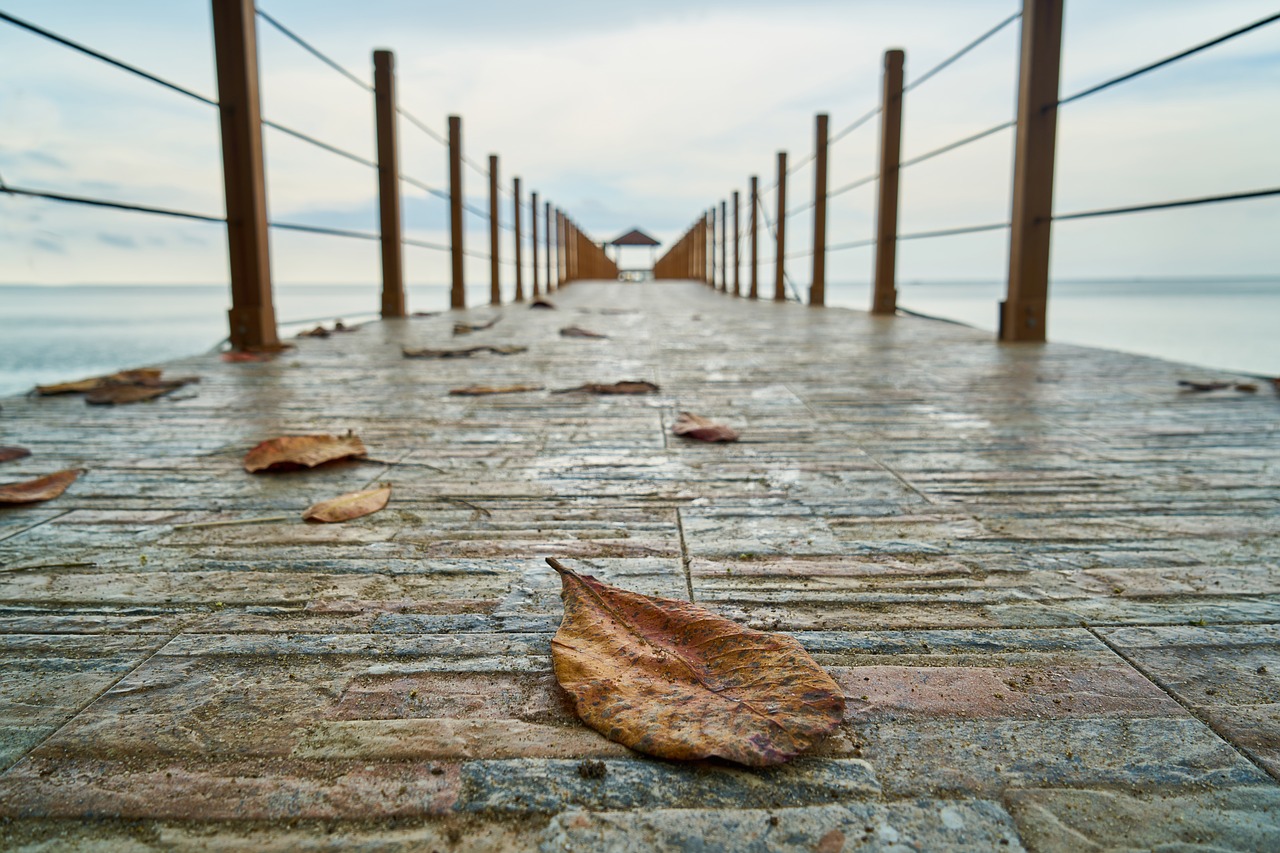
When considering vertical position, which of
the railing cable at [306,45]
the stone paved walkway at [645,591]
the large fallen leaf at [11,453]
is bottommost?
the stone paved walkway at [645,591]

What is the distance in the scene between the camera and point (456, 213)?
23.3 feet

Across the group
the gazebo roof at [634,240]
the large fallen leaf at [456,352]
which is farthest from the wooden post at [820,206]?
the gazebo roof at [634,240]

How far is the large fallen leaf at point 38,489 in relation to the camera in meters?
1.23

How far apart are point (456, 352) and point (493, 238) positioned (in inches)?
224

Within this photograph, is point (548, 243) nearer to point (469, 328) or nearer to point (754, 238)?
point (754, 238)

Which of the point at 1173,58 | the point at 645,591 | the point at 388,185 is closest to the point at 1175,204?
the point at 1173,58

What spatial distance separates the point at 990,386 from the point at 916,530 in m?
1.47

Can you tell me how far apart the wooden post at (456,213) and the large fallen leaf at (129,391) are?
15.9ft

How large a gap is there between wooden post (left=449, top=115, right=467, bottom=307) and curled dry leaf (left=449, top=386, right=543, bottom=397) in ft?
16.5

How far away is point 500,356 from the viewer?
11.0ft

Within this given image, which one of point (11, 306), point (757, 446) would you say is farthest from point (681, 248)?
point (11, 306)

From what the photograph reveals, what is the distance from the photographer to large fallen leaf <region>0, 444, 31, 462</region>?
1509mm

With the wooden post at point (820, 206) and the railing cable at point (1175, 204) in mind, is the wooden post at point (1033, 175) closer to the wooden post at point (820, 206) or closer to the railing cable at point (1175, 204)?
the railing cable at point (1175, 204)

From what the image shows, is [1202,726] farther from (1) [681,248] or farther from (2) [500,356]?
(1) [681,248]
